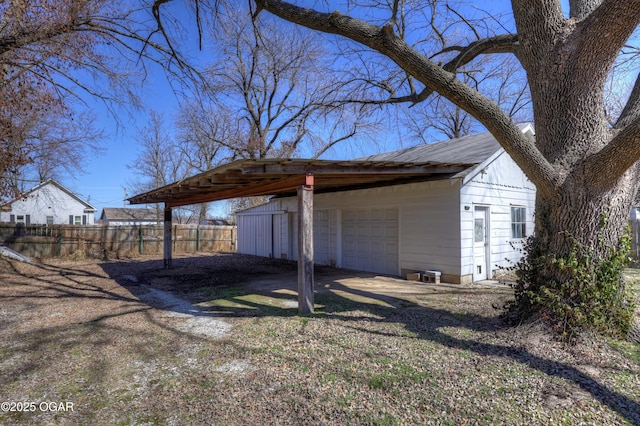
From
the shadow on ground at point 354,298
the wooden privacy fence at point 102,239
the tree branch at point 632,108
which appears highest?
the tree branch at point 632,108

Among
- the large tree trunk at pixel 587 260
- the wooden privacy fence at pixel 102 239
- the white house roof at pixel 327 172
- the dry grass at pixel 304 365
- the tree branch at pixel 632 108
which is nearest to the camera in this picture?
the dry grass at pixel 304 365

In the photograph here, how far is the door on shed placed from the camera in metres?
8.69

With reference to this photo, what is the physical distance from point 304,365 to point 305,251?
2188mm

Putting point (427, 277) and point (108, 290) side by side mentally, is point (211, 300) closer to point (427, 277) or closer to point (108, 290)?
point (108, 290)

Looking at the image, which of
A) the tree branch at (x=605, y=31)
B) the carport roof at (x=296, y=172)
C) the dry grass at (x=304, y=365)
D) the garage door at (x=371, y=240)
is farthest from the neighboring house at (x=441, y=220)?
the tree branch at (x=605, y=31)

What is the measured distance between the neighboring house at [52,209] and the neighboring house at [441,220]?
81.4 feet

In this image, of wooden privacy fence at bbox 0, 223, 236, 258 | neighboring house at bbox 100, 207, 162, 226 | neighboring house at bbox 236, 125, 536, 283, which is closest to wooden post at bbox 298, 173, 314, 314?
neighboring house at bbox 236, 125, 536, 283

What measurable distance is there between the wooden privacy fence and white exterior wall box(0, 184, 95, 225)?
15.7 m

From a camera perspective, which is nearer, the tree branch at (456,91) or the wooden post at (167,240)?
the tree branch at (456,91)

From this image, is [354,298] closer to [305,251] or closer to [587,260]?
[305,251]

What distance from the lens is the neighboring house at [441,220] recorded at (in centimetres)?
841

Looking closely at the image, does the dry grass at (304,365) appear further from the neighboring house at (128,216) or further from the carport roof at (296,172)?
the neighboring house at (128,216)

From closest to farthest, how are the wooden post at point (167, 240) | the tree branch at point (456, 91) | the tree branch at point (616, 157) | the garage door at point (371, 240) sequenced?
the tree branch at point (616, 157) → the tree branch at point (456, 91) → the garage door at point (371, 240) → the wooden post at point (167, 240)

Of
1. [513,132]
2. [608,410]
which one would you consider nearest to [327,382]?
[608,410]
